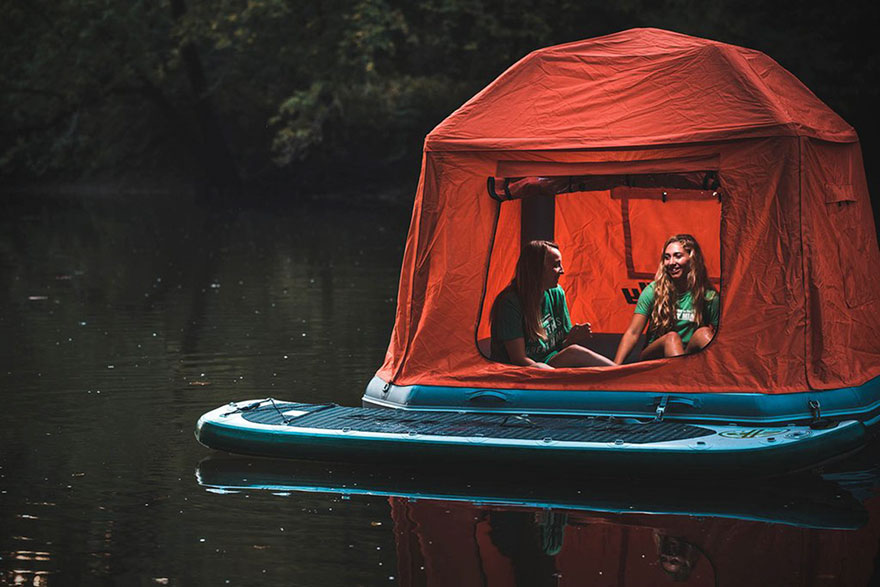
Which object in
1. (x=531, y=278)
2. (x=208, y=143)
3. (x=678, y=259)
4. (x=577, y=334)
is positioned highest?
(x=678, y=259)

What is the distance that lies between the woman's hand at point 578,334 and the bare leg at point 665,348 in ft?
2.39

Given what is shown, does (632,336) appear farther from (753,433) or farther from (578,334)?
(753,433)

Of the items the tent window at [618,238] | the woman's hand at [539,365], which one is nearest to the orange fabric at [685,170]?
the woman's hand at [539,365]

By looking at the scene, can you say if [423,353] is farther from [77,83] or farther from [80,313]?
[77,83]

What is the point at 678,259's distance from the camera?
9094mm

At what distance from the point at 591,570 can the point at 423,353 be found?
3.11m

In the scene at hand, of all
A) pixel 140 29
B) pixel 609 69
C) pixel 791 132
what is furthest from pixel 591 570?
pixel 140 29

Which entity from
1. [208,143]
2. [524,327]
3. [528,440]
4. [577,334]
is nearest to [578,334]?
[577,334]

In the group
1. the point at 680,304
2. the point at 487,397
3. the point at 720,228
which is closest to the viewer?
the point at 487,397

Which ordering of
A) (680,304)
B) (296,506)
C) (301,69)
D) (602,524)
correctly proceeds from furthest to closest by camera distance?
(301,69), (680,304), (296,506), (602,524)

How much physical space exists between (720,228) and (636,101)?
981mm

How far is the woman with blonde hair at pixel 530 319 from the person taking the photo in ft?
29.9

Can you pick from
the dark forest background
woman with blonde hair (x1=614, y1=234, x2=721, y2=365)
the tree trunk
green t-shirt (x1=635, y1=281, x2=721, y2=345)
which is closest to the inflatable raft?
woman with blonde hair (x1=614, y1=234, x2=721, y2=365)

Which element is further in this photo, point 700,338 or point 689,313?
point 689,313
